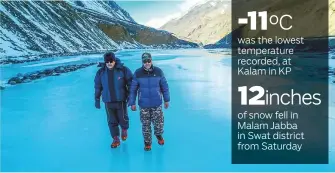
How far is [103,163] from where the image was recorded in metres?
5.16

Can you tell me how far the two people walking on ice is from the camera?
5414 mm

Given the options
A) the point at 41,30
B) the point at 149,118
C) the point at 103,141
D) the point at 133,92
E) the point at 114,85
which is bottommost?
the point at 103,141

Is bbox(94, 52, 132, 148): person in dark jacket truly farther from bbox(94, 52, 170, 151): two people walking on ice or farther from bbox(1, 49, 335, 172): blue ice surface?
bbox(1, 49, 335, 172): blue ice surface

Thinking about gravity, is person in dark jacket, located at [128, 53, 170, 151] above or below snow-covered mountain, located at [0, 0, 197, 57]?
below

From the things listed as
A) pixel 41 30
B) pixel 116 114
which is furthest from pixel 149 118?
pixel 41 30

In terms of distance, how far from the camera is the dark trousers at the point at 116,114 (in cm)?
582

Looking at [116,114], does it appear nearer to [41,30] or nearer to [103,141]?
[103,141]

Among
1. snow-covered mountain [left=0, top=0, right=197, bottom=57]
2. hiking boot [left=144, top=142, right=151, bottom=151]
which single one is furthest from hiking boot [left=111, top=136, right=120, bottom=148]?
snow-covered mountain [left=0, top=0, right=197, bottom=57]

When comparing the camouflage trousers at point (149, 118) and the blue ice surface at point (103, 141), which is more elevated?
the camouflage trousers at point (149, 118)

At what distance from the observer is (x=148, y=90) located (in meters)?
5.45

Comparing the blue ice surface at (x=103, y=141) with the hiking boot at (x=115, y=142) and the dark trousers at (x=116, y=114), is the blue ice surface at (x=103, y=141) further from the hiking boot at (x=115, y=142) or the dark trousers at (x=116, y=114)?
the dark trousers at (x=116, y=114)

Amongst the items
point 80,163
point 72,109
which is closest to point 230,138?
point 80,163

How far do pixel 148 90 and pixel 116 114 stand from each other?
837 millimetres

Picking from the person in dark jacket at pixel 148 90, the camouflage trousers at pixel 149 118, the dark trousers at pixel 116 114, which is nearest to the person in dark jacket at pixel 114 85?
the dark trousers at pixel 116 114
